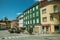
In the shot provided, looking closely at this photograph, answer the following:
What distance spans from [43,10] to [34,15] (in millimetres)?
10031

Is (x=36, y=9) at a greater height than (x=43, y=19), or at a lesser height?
greater

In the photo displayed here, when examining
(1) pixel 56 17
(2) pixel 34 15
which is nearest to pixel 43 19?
(1) pixel 56 17

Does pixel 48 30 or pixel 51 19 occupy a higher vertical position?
pixel 51 19

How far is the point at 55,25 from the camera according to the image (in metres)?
46.2

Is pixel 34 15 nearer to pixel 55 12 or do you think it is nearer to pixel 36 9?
pixel 36 9

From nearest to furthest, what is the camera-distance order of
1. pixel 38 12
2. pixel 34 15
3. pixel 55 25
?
pixel 55 25
pixel 38 12
pixel 34 15

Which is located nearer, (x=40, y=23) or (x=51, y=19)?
(x=51, y=19)

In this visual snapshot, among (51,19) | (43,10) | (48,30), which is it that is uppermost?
(43,10)

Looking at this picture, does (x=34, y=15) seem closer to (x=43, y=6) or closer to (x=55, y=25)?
(x=43, y=6)

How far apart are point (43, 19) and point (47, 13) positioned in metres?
3.63

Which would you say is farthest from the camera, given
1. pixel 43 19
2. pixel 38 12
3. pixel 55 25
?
pixel 38 12

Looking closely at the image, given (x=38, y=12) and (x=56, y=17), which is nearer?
(x=56, y=17)

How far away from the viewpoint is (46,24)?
48906 millimetres

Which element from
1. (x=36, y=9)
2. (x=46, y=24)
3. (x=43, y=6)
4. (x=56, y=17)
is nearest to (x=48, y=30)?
(x=46, y=24)
